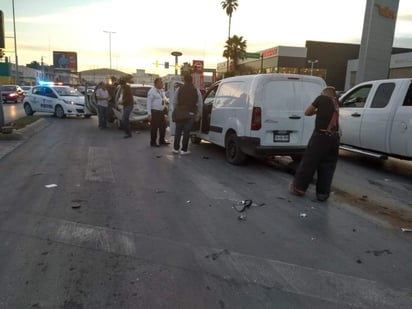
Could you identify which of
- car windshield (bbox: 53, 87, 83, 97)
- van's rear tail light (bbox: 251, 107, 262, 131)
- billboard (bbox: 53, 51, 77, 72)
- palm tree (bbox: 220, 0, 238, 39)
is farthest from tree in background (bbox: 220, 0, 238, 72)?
van's rear tail light (bbox: 251, 107, 262, 131)

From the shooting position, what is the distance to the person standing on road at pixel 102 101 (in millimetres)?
14883

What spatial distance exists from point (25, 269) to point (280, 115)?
5.57 meters

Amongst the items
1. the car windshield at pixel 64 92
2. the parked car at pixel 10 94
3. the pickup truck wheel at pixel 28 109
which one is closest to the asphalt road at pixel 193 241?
the car windshield at pixel 64 92

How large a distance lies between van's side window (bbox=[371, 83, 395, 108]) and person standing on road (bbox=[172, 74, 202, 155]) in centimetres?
402

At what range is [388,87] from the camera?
325 inches

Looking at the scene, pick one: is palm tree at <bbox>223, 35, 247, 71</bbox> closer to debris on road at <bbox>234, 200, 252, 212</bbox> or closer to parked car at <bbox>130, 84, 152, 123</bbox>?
parked car at <bbox>130, 84, 152, 123</bbox>

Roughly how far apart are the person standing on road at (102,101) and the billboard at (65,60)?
6981cm

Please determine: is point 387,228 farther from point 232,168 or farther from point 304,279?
point 232,168

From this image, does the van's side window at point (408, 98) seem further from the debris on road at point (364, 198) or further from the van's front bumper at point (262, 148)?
the debris on road at point (364, 198)

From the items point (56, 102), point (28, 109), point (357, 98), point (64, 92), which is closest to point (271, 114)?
point (357, 98)

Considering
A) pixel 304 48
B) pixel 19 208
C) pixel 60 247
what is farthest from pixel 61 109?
pixel 304 48

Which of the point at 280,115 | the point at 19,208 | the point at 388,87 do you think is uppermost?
the point at 388,87

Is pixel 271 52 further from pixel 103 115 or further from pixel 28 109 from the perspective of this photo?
pixel 103 115

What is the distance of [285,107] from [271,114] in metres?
0.35
